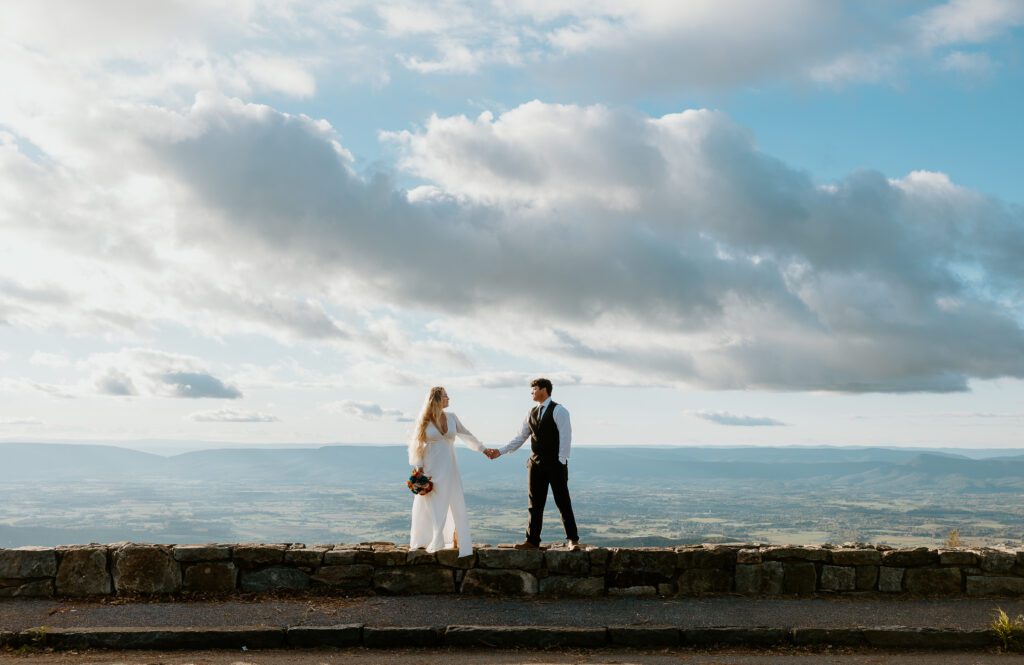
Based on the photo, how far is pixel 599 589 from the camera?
10742 mm

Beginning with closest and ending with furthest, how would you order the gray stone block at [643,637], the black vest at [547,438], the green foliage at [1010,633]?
the green foliage at [1010,633] → the gray stone block at [643,637] → the black vest at [547,438]

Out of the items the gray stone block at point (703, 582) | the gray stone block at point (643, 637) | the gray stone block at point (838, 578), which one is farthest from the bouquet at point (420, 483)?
the gray stone block at point (838, 578)

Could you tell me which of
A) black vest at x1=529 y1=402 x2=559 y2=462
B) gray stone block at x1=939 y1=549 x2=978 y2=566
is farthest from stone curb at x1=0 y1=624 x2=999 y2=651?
black vest at x1=529 y1=402 x2=559 y2=462

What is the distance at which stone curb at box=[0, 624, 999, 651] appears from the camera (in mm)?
9062

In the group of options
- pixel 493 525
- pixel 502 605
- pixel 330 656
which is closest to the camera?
pixel 330 656

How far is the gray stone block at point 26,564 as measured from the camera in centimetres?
1068

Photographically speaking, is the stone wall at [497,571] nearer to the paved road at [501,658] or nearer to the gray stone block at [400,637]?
the gray stone block at [400,637]

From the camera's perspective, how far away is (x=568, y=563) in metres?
10.8

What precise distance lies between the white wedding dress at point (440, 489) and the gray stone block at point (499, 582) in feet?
2.14

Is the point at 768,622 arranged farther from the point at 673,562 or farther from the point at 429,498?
the point at 429,498

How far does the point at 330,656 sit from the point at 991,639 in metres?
6.79

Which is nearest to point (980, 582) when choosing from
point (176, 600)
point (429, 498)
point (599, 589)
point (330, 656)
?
point (599, 589)

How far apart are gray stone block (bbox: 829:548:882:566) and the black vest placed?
368 cm

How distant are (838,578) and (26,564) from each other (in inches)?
393
